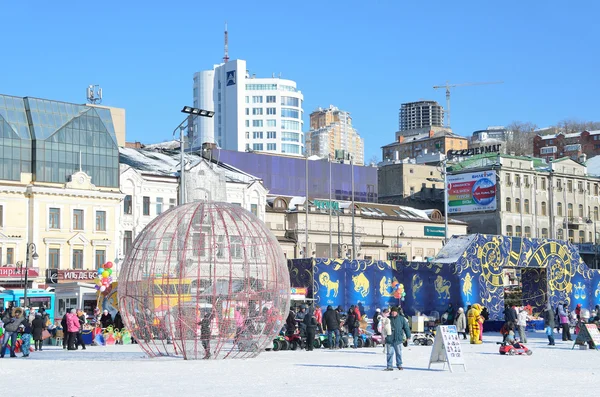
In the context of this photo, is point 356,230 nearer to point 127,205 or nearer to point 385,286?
point 127,205

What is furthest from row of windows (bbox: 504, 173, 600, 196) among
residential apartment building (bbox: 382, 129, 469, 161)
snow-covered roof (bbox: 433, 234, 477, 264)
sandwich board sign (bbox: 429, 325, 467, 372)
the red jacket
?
sandwich board sign (bbox: 429, 325, 467, 372)

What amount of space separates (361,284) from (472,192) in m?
48.4

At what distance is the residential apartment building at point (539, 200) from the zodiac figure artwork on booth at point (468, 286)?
43.3 m

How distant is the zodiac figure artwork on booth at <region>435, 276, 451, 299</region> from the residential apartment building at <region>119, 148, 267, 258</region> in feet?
54.1

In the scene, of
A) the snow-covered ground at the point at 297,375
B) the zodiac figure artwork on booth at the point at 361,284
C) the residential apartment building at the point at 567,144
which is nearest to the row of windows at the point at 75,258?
the zodiac figure artwork on booth at the point at 361,284

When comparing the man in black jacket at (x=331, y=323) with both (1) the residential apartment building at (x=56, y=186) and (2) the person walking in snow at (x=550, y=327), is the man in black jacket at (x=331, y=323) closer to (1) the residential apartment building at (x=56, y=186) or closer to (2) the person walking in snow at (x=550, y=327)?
(2) the person walking in snow at (x=550, y=327)

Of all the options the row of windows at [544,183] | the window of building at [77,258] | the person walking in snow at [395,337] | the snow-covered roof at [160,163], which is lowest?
the person walking in snow at [395,337]

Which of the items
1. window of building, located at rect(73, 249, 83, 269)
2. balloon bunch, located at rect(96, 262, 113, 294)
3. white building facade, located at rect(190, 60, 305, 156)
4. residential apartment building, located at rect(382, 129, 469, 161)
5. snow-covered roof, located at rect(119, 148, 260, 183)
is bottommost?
balloon bunch, located at rect(96, 262, 113, 294)

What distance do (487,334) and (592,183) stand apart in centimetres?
6035

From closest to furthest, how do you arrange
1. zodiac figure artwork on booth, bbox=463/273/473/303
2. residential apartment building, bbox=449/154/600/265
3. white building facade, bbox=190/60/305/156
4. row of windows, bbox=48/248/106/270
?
zodiac figure artwork on booth, bbox=463/273/473/303, row of windows, bbox=48/248/106/270, residential apartment building, bbox=449/154/600/265, white building facade, bbox=190/60/305/156

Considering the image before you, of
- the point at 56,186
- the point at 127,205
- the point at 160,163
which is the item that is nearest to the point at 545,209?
the point at 160,163

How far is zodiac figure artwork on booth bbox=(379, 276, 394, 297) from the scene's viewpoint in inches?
1781

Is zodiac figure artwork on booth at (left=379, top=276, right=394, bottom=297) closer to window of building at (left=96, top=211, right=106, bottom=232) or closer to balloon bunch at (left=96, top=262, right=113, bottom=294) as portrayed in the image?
balloon bunch at (left=96, top=262, right=113, bottom=294)

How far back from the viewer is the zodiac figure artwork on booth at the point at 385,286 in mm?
45250
